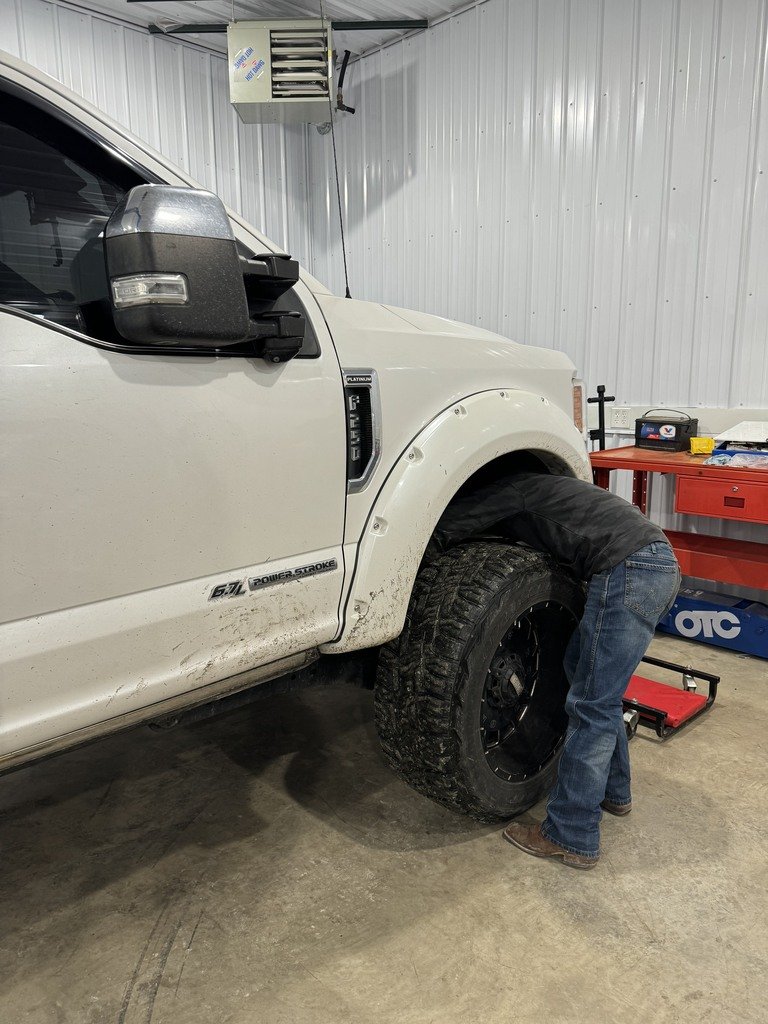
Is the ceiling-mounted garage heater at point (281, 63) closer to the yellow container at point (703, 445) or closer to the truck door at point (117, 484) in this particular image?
the yellow container at point (703, 445)

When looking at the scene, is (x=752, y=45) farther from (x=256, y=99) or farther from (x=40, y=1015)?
(x=40, y=1015)

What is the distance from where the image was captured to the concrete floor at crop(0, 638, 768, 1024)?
1492 mm

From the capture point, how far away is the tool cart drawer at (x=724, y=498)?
3246 millimetres

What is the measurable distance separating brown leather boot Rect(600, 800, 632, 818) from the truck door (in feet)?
3.97

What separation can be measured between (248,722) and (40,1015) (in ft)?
4.39

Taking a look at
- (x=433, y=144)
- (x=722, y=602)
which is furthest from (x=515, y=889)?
(x=433, y=144)

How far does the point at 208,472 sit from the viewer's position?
1370 millimetres

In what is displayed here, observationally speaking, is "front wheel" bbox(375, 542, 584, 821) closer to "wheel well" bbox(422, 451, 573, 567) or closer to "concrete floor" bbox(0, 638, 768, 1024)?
"wheel well" bbox(422, 451, 573, 567)

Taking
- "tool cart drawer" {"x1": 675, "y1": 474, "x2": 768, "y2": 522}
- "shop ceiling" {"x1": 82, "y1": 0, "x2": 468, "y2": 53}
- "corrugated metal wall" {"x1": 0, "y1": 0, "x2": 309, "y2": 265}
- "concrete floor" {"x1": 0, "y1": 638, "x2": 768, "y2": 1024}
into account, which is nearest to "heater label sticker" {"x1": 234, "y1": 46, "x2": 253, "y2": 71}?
"shop ceiling" {"x1": 82, "y1": 0, "x2": 468, "y2": 53}

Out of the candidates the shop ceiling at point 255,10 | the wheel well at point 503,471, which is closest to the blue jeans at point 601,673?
the wheel well at point 503,471

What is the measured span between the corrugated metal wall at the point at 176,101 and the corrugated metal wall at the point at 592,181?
2.58 ft

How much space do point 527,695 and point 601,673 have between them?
1.10 feet

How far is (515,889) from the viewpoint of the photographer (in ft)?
5.97

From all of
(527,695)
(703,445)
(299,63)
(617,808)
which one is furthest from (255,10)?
(617,808)
